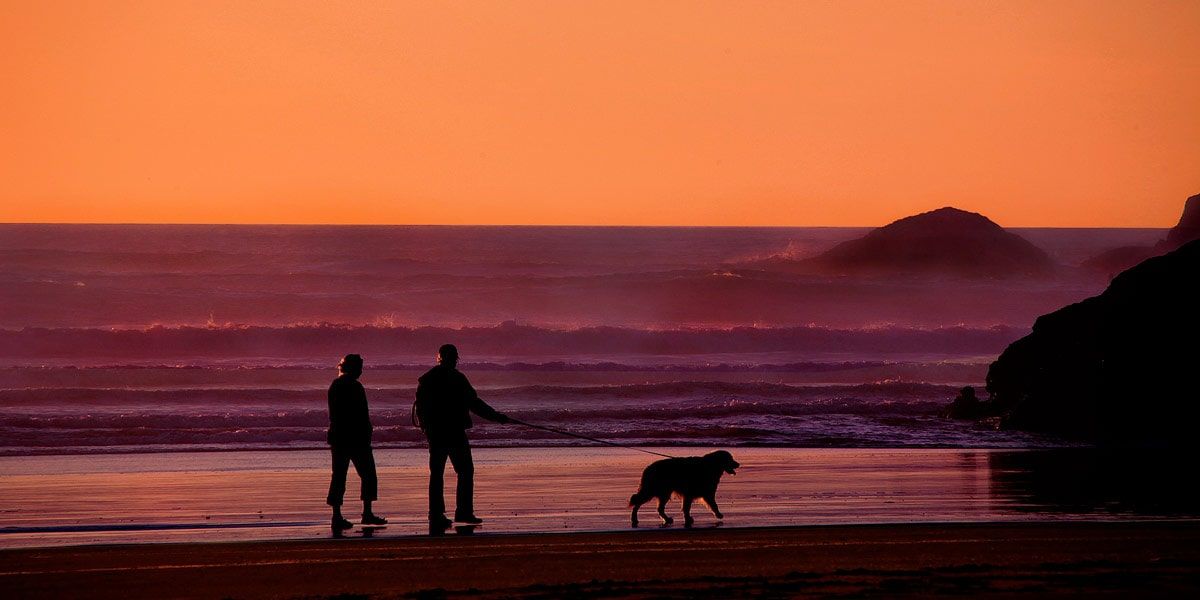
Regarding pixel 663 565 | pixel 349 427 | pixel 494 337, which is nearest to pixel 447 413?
pixel 349 427

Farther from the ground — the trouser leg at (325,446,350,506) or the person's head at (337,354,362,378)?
the person's head at (337,354,362,378)

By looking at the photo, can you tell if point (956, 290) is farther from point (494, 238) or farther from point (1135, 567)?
point (1135, 567)

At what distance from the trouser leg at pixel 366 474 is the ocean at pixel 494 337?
29.7 ft

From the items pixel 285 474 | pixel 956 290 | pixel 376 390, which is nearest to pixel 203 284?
pixel 956 290

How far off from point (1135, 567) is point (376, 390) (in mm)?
25611

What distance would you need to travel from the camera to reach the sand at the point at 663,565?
9352 millimetres

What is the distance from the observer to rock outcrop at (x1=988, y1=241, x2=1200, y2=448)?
21.3 meters

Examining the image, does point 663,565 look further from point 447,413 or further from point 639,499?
point 447,413

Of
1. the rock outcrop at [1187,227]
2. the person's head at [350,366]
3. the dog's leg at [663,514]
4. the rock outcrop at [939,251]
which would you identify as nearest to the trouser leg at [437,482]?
the person's head at [350,366]

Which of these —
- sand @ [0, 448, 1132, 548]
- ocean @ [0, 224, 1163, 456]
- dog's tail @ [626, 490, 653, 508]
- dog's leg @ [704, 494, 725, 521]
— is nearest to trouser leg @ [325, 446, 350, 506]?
sand @ [0, 448, 1132, 548]

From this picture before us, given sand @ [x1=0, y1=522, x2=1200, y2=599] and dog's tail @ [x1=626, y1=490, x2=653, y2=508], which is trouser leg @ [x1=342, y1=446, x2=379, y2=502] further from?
dog's tail @ [x1=626, y1=490, x2=653, y2=508]

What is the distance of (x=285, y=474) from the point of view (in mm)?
18547

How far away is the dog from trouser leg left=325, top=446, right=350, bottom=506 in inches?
97.5

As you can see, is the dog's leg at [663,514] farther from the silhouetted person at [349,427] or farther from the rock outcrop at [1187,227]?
the rock outcrop at [1187,227]
